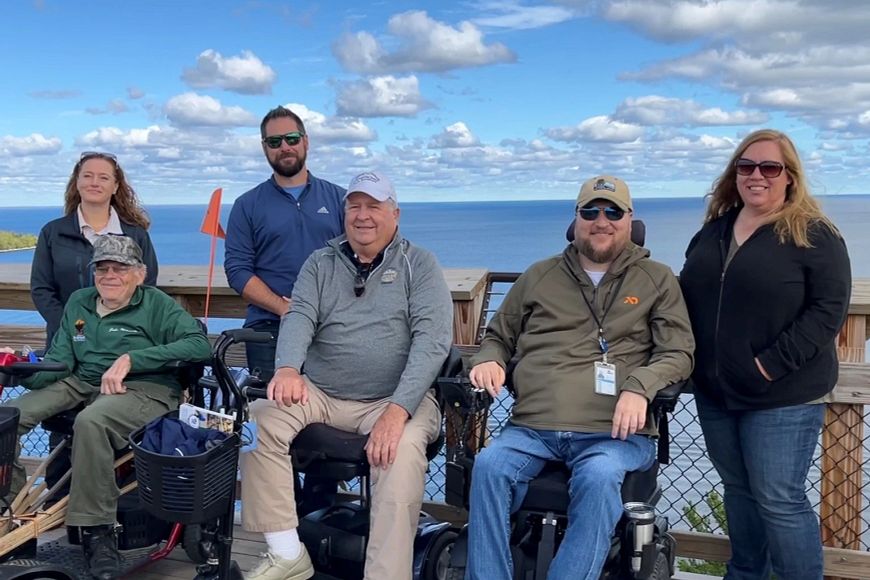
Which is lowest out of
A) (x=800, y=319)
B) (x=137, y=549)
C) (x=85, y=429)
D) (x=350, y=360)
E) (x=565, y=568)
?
(x=137, y=549)

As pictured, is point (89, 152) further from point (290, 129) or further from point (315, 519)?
point (315, 519)

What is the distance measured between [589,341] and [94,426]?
1.75 m

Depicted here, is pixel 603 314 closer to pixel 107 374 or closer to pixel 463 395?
pixel 463 395

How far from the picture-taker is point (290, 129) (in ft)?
12.4

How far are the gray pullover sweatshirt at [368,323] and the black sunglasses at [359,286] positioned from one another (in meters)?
0.01

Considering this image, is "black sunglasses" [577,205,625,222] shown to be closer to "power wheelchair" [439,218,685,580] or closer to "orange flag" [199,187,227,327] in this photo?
"power wheelchair" [439,218,685,580]

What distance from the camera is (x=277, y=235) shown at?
368cm

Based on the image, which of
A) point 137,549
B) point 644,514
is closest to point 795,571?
point 644,514

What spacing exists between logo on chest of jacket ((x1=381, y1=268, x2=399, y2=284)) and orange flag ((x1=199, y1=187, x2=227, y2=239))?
108 centimetres

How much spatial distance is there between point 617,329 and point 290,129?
171 centimetres

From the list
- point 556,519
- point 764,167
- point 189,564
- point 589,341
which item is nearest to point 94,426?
point 189,564

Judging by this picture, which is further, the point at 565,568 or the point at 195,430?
the point at 195,430

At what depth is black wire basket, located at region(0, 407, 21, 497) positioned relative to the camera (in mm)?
2887

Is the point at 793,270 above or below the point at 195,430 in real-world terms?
above
